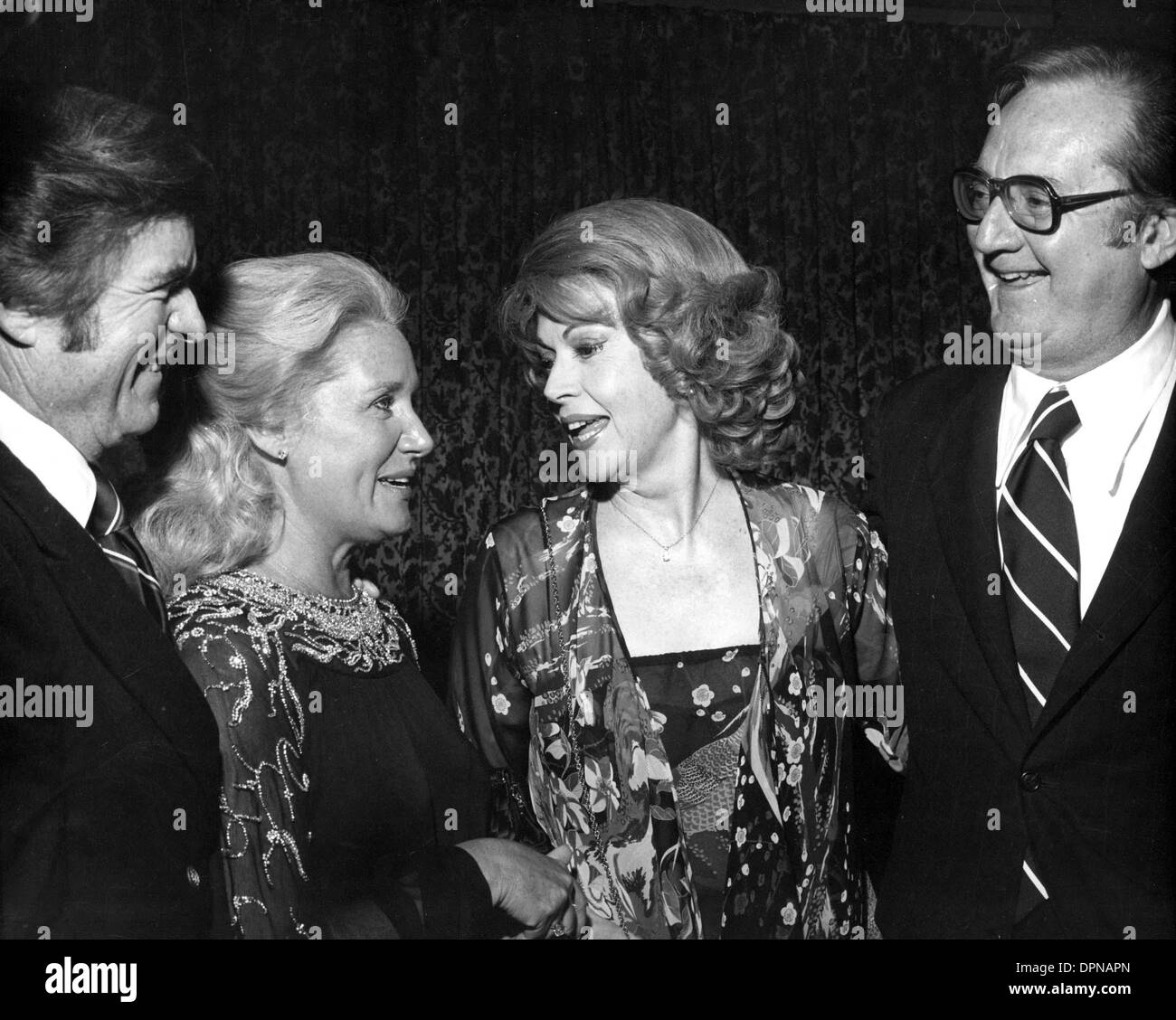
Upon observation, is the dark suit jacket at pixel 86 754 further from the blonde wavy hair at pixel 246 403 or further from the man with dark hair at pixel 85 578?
the blonde wavy hair at pixel 246 403

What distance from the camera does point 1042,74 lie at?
2010 millimetres

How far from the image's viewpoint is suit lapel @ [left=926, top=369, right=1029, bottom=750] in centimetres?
194

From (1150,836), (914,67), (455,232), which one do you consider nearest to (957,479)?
(1150,836)

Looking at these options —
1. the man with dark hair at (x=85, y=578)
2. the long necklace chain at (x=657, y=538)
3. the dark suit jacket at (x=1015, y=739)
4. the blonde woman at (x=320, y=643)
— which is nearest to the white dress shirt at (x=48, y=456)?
the man with dark hair at (x=85, y=578)

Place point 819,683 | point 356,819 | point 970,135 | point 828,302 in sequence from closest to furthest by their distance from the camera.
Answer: point 356,819 → point 819,683 → point 970,135 → point 828,302

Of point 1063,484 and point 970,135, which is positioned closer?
point 1063,484

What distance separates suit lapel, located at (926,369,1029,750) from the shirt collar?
14cm

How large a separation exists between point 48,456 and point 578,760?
3.06 ft

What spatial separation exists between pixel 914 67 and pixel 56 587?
6.15 feet

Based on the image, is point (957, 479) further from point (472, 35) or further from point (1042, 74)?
point (472, 35)
